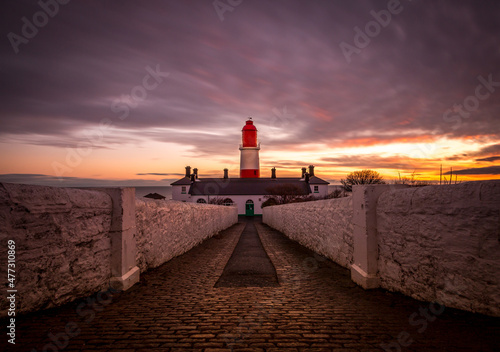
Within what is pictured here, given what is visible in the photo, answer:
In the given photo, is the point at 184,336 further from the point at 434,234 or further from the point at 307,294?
the point at 434,234

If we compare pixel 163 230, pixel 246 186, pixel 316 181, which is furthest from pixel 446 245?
pixel 316 181

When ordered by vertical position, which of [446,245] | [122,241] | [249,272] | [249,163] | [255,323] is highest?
[249,163]

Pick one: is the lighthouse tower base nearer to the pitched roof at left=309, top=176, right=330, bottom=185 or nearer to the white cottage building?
the white cottage building

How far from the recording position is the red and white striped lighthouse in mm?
50594

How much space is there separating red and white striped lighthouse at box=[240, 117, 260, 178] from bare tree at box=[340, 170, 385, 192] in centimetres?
1774

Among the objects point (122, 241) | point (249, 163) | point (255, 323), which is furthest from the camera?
point (249, 163)

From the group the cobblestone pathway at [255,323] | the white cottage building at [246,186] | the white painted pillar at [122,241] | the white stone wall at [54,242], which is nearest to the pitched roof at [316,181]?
the white cottage building at [246,186]

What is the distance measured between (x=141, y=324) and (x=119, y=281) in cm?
158

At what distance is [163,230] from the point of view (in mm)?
7344

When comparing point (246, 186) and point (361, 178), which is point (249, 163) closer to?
point (246, 186)

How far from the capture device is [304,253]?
935 centimetres

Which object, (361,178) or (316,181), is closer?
(361,178)

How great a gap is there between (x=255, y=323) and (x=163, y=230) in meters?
4.47

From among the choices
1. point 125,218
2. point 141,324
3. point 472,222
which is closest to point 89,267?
point 125,218
